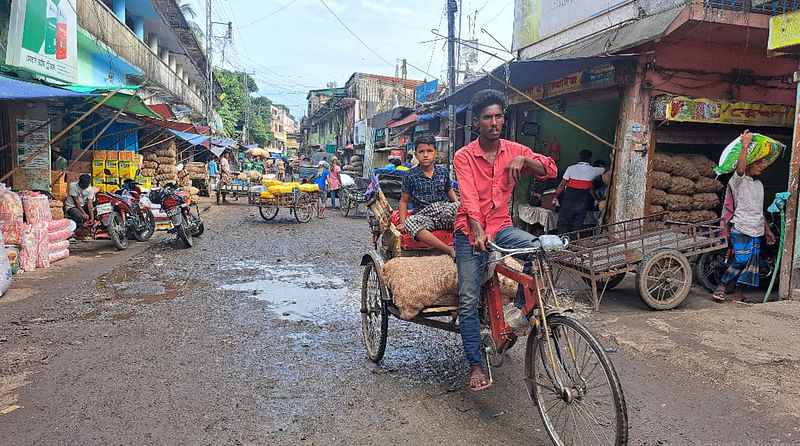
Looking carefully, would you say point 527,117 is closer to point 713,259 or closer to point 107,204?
point 713,259

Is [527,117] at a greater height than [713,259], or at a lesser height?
greater

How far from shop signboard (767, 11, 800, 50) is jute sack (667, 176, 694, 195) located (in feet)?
8.42

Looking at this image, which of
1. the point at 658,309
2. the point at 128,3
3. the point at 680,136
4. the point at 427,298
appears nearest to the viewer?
the point at 427,298

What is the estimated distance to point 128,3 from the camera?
18.7 metres

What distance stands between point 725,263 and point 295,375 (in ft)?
19.5

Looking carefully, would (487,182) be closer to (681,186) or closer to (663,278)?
(663,278)

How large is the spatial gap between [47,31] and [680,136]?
11.9 metres

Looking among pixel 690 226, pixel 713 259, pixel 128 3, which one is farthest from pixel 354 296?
pixel 128 3

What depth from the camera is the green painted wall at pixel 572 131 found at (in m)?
11.4

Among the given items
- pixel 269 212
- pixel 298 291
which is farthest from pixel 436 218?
pixel 269 212

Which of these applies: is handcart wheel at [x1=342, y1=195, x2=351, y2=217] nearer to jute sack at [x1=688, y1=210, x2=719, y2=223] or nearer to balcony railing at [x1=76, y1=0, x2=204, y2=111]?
balcony railing at [x1=76, y1=0, x2=204, y2=111]

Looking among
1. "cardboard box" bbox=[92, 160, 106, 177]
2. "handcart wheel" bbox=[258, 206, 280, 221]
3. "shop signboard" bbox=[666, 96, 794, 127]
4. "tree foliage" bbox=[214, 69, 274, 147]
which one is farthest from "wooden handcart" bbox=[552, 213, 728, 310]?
"tree foliage" bbox=[214, 69, 274, 147]

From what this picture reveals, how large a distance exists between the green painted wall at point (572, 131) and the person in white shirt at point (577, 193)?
211 cm

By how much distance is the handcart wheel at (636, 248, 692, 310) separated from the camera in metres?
6.13
